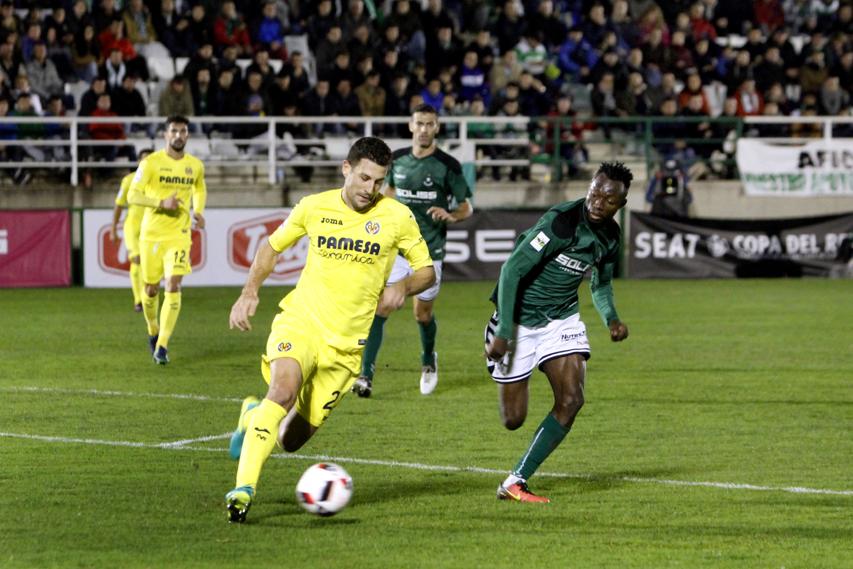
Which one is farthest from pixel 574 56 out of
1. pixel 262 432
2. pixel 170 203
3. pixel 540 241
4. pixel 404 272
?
pixel 262 432

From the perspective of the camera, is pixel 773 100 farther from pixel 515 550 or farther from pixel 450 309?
pixel 515 550

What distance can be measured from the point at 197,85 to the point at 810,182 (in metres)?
11.2

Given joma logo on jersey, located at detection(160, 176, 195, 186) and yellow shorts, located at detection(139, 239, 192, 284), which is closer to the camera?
yellow shorts, located at detection(139, 239, 192, 284)

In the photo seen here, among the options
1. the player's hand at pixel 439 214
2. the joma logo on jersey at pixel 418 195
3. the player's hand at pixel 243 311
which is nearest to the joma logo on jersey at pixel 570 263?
the player's hand at pixel 243 311

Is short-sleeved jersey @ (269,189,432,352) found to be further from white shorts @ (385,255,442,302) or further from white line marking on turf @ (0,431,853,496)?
white shorts @ (385,255,442,302)

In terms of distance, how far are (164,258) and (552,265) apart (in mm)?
7381

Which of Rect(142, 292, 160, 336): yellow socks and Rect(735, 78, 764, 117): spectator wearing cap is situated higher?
Rect(735, 78, 764, 117): spectator wearing cap

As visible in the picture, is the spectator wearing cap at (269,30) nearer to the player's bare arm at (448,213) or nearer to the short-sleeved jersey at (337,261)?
the player's bare arm at (448,213)

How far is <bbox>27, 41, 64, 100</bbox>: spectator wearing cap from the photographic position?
2420 cm

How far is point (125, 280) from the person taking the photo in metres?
23.5

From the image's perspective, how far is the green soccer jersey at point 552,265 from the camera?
839 cm

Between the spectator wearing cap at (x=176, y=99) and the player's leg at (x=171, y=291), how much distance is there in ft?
31.0

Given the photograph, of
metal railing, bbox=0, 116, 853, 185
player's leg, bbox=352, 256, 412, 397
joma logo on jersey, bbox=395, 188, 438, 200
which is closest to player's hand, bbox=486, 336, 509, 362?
player's leg, bbox=352, 256, 412, 397

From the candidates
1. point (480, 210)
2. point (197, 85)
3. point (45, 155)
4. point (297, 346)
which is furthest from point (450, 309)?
point (297, 346)
